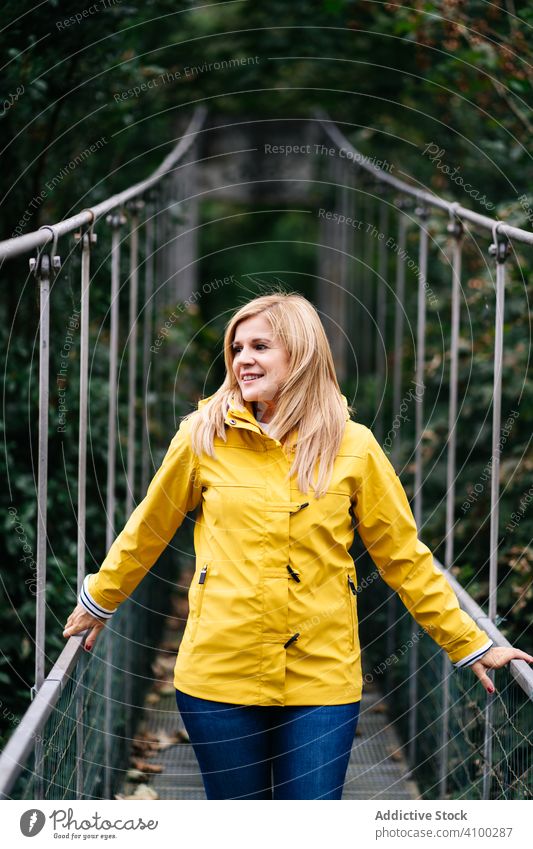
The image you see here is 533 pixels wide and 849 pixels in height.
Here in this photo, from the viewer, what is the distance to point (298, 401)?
2.31 m

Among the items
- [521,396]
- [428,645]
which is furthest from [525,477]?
[428,645]

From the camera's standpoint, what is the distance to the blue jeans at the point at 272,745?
2.24 m

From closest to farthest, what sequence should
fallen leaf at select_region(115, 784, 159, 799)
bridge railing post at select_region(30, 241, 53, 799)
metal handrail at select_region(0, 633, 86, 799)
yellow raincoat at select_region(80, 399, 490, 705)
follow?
metal handrail at select_region(0, 633, 86, 799) < bridge railing post at select_region(30, 241, 53, 799) < yellow raincoat at select_region(80, 399, 490, 705) < fallen leaf at select_region(115, 784, 159, 799)

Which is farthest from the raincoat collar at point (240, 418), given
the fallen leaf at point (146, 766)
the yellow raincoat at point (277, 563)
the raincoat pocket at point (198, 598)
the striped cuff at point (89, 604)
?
the fallen leaf at point (146, 766)

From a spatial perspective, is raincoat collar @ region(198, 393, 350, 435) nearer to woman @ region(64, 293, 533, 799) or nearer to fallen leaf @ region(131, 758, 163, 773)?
woman @ region(64, 293, 533, 799)

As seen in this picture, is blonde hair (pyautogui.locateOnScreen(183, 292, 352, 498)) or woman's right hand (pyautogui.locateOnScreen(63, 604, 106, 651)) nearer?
blonde hair (pyautogui.locateOnScreen(183, 292, 352, 498))

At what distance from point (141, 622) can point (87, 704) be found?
1.35m

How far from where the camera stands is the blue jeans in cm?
224

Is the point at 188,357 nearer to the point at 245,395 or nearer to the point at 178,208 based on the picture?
the point at 178,208

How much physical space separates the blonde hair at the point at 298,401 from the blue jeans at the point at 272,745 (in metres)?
0.48

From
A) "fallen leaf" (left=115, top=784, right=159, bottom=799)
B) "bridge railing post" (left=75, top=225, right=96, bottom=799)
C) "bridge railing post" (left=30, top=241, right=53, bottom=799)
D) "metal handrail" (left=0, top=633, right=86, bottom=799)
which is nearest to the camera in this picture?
"metal handrail" (left=0, top=633, right=86, bottom=799)

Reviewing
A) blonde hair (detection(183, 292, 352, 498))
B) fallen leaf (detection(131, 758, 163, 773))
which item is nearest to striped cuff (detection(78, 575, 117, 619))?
blonde hair (detection(183, 292, 352, 498))

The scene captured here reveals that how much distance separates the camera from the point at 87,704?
2.91 meters

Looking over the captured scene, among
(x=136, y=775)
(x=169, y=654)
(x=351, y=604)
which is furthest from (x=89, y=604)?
(x=169, y=654)
